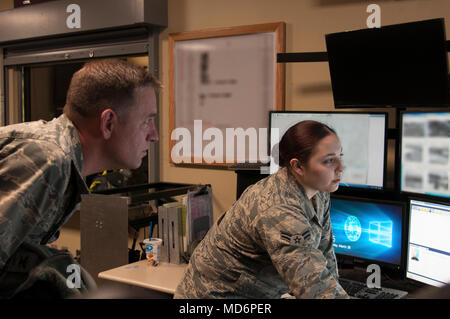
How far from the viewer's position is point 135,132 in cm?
118

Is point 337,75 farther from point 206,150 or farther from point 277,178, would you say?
point 206,150

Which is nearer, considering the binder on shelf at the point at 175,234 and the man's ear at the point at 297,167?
the man's ear at the point at 297,167

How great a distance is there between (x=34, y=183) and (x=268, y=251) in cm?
83

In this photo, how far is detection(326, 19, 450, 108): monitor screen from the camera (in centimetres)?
193

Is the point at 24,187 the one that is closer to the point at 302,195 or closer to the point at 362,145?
the point at 302,195

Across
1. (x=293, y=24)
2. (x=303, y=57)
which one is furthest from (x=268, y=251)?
(x=293, y=24)

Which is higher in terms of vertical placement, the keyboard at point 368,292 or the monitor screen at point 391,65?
the monitor screen at point 391,65

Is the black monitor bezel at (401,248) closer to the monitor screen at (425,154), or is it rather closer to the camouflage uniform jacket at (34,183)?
the monitor screen at (425,154)

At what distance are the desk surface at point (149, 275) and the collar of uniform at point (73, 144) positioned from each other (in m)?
1.12

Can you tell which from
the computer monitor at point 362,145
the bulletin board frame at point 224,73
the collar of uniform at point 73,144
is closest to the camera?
the collar of uniform at point 73,144

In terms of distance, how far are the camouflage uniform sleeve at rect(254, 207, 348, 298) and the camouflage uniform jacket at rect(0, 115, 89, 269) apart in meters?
0.69

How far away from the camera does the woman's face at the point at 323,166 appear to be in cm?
167

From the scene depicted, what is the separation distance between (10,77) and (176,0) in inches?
78.3

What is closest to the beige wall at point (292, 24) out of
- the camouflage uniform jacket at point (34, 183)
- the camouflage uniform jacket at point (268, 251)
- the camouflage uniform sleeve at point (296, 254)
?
the camouflage uniform jacket at point (268, 251)
